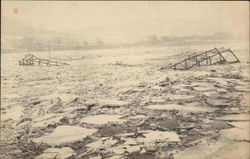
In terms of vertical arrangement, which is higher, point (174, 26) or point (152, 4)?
point (152, 4)

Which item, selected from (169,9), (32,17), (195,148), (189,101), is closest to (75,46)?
(32,17)

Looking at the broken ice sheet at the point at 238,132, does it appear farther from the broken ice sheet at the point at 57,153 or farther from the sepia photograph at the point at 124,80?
the broken ice sheet at the point at 57,153

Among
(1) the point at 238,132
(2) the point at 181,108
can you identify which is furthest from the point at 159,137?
(1) the point at 238,132

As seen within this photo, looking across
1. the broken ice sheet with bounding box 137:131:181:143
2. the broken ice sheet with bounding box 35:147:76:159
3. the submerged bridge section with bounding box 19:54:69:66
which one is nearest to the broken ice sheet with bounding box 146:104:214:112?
the broken ice sheet with bounding box 137:131:181:143

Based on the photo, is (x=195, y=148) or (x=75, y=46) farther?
(x=75, y=46)

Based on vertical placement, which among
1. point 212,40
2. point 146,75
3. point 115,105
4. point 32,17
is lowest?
point 115,105

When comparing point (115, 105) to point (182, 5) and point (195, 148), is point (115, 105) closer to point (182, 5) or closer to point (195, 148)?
point (195, 148)

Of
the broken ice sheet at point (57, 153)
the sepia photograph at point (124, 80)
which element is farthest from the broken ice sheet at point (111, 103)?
the broken ice sheet at point (57, 153)

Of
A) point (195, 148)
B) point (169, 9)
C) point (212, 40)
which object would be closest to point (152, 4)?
point (169, 9)

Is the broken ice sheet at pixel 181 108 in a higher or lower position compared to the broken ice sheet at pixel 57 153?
higher
